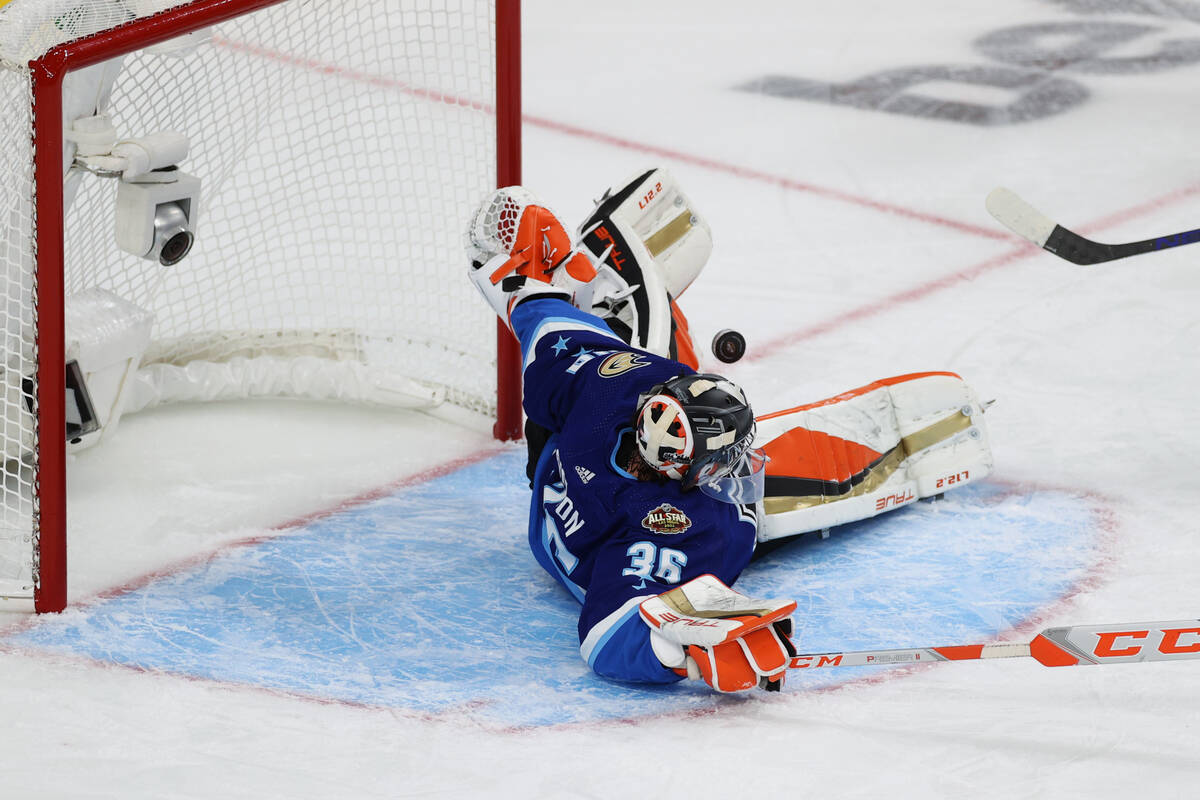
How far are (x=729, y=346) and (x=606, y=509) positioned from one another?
1.98 ft

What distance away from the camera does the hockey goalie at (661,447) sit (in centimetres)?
251

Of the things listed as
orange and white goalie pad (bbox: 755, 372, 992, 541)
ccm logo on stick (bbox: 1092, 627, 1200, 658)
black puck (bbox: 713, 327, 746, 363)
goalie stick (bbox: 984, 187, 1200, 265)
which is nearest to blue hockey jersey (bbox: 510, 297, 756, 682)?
orange and white goalie pad (bbox: 755, 372, 992, 541)

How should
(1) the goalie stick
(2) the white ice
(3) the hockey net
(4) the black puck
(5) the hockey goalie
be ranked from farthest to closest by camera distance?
(1) the goalie stick, (4) the black puck, (3) the hockey net, (5) the hockey goalie, (2) the white ice

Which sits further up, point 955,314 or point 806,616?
point 955,314

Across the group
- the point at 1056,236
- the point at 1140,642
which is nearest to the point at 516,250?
the point at 1056,236

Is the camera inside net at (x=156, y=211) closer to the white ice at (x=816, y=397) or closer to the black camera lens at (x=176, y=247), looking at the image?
the black camera lens at (x=176, y=247)

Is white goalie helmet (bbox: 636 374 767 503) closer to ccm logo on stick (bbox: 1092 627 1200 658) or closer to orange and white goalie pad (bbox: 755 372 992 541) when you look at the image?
orange and white goalie pad (bbox: 755 372 992 541)

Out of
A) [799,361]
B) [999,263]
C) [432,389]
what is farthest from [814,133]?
[432,389]

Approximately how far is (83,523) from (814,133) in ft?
9.41

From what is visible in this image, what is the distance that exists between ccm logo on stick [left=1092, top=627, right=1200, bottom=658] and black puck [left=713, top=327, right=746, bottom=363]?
3.10ft

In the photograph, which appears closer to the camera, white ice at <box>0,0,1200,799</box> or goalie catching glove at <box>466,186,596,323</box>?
white ice at <box>0,0,1200,799</box>

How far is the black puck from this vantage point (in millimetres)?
3154

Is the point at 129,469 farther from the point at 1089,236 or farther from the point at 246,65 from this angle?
the point at 1089,236

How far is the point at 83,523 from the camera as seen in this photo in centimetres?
319
